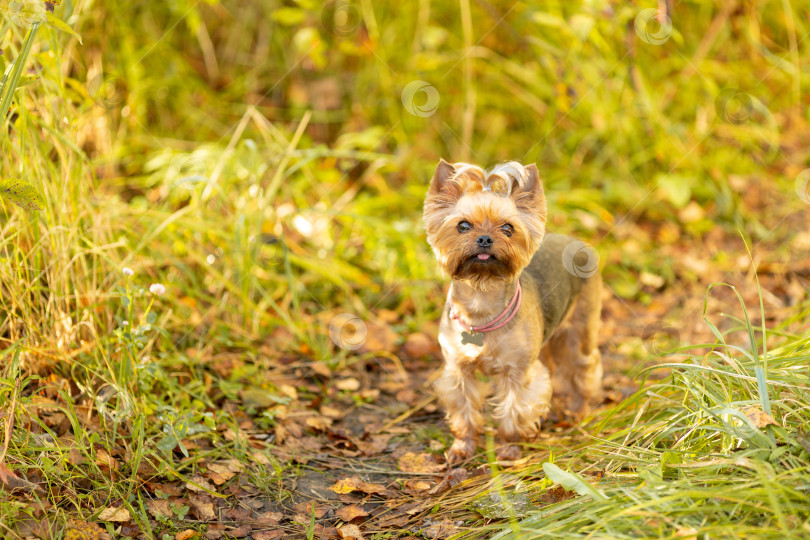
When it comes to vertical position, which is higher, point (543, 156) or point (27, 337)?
point (543, 156)

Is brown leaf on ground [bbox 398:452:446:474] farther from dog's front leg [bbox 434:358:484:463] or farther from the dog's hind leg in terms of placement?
the dog's hind leg

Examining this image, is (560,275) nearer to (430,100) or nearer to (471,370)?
(471,370)

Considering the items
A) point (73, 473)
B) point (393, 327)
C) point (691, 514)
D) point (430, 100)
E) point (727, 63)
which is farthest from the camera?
point (727, 63)

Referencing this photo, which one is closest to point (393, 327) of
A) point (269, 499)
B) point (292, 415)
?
point (292, 415)

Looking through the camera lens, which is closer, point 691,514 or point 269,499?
point 691,514

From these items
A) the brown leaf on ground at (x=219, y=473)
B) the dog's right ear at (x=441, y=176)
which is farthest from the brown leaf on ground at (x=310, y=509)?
the dog's right ear at (x=441, y=176)

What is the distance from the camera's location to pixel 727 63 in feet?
27.0

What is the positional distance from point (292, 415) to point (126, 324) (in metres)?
1.18

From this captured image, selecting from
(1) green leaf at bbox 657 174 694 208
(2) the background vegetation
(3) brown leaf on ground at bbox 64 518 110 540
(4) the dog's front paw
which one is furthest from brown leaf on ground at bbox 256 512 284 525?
(1) green leaf at bbox 657 174 694 208

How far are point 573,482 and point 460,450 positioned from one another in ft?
3.86

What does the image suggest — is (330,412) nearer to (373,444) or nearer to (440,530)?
(373,444)

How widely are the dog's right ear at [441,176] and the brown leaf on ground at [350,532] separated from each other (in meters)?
1.67

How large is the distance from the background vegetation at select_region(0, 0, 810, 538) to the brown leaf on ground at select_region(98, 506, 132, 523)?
1.9 inches

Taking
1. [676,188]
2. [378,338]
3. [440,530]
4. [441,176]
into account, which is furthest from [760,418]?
[676,188]
